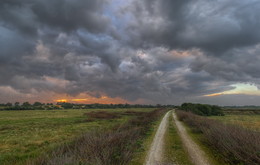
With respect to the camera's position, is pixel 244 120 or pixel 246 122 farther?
pixel 244 120

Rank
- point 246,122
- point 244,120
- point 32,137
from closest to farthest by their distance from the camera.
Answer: point 32,137 < point 246,122 < point 244,120

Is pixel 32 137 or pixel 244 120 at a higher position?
pixel 32 137

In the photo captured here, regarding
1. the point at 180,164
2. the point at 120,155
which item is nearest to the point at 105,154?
the point at 120,155

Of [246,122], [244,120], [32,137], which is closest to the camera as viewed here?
[32,137]

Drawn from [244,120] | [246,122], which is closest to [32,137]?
[246,122]

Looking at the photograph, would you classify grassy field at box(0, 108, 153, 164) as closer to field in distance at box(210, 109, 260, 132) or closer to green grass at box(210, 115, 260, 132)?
green grass at box(210, 115, 260, 132)

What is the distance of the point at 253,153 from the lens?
24.2ft

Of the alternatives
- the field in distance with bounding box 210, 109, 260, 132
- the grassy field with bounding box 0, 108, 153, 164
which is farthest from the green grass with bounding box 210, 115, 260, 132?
the grassy field with bounding box 0, 108, 153, 164

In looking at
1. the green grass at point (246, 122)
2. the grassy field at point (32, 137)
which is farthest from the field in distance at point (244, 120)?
the grassy field at point (32, 137)

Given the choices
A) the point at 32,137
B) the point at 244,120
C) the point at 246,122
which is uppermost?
the point at 32,137

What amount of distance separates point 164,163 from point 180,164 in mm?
977

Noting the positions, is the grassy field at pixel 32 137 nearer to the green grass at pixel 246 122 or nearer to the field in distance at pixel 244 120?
the green grass at pixel 246 122

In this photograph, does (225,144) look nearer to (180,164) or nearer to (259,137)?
(259,137)

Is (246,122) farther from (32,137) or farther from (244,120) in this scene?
(32,137)
